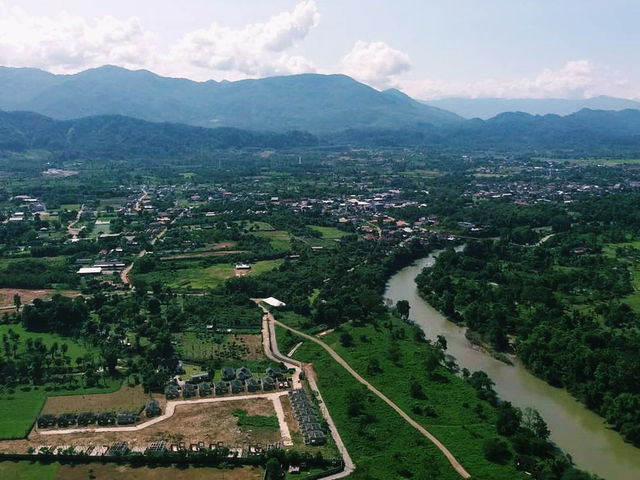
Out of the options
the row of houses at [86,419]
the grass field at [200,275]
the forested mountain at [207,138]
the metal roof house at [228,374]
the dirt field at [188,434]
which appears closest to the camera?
the dirt field at [188,434]

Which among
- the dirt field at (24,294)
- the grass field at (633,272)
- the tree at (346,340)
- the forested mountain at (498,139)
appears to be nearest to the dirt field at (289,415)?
the tree at (346,340)

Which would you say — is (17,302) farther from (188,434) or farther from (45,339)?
(188,434)

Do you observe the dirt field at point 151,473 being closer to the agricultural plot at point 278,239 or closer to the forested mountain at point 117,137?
the agricultural plot at point 278,239

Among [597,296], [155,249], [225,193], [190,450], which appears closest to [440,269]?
[597,296]

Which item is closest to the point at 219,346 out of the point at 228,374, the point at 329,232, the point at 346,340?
the point at 228,374

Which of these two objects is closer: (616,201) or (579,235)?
(579,235)

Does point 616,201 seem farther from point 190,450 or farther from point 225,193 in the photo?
point 190,450
